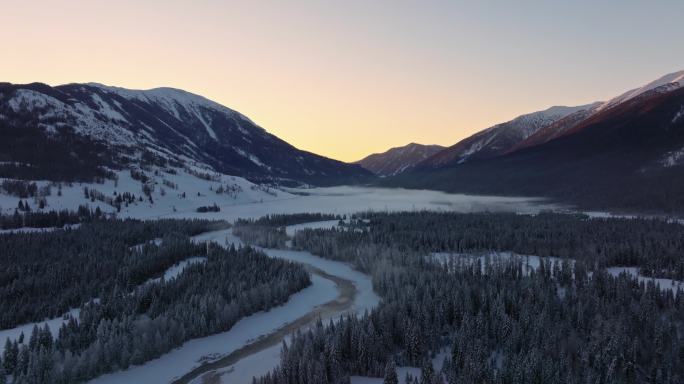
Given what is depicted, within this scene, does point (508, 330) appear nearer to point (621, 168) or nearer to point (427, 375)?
point (427, 375)

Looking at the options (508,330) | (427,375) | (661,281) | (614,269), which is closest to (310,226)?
(614,269)

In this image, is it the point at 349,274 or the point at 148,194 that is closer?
the point at 349,274

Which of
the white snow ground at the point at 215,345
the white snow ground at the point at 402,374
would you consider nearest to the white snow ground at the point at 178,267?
the white snow ground at the point at 215,345

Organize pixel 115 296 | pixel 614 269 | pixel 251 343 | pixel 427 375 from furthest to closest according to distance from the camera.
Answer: pixel 614 269, pixel 115 296, pixel 251 343, pixel 427 375

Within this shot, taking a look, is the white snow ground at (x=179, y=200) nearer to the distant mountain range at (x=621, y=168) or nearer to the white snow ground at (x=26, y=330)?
the distant mountain range at (x=621, y=168)

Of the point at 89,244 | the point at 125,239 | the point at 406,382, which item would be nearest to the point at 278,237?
the point at 125,239

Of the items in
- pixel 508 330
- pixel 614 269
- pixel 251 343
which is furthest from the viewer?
pixel 614 269

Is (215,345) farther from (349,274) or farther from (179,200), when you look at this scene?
(179,200)

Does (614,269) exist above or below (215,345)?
below

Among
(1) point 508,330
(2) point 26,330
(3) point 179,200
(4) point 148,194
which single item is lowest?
(1) point 508,330

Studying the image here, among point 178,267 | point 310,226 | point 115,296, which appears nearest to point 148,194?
point 310,226

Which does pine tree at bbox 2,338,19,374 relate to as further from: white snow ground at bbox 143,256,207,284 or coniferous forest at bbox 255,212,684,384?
white snow ground at bbox 143,256,207,284
